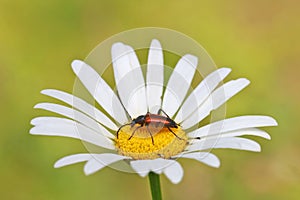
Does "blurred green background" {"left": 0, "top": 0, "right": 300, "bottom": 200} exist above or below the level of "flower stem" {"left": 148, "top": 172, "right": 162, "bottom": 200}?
above

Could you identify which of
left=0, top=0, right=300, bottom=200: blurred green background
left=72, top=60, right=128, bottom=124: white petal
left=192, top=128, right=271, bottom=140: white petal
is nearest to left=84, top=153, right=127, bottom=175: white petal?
left=192, top=128, right=271, bottom=140: white petal

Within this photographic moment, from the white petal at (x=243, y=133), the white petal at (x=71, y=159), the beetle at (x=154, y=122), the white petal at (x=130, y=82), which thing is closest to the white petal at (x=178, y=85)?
the white petal at (x=130, y=82)

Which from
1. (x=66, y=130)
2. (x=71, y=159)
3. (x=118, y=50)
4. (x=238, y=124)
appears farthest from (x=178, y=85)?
(x=71, y=159)

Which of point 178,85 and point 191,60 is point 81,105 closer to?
point 178,85

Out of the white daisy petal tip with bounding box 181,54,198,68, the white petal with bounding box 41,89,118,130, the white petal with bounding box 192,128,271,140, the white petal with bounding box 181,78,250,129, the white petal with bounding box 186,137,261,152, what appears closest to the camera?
the white petal with bounding box 186,137,261,152

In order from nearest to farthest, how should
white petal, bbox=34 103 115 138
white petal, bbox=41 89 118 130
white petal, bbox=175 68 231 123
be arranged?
white petal, bbox=34 103 115 138, white petal, bbox=41 89 118 130, white petal, bbox=175 68 231 123

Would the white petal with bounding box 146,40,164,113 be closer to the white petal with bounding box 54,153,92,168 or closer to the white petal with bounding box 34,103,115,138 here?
the white petal with bounding box 34,103,115,138

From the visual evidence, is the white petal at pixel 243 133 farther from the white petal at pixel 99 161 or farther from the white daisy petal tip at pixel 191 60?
the white daisy petal tip at pixel 191 60

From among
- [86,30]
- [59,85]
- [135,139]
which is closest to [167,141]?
[135,139]
